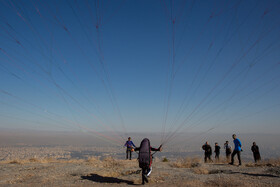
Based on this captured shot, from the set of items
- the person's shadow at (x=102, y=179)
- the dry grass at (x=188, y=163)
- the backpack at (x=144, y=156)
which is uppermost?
the backpack at (x=144, y=156)

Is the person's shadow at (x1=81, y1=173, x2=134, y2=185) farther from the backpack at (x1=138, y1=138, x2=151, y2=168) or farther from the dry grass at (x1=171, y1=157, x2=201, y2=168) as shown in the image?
the dry grass at (x1=171, y1=157, x2=201, y2=168)

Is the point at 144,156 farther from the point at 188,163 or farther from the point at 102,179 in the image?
the point at 188,163

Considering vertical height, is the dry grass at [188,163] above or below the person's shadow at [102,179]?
below

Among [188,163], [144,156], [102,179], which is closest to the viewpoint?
[144,156]

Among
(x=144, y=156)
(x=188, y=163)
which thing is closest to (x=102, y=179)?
(x=144, y=156)

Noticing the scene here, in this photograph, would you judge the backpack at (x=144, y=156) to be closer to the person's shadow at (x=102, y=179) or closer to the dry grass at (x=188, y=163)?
the person's shadow at (x=102, y=179)

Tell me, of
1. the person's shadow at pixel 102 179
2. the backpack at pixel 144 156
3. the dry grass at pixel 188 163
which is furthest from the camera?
the dry grass at pixel 188 163

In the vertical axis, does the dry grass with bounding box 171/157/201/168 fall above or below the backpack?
below

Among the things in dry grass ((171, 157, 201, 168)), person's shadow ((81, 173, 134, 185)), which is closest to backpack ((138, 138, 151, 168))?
person's shadow ((81, 173, 134, 185))

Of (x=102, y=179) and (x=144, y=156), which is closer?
(x=144, y=156)

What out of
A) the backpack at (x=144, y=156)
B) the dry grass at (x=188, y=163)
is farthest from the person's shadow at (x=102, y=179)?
the dry grass at (x=188, y=163)

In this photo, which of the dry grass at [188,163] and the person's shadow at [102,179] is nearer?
the person's shadow at [102,179]

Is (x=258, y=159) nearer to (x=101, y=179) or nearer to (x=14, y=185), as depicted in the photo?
(x=101, y=179)
